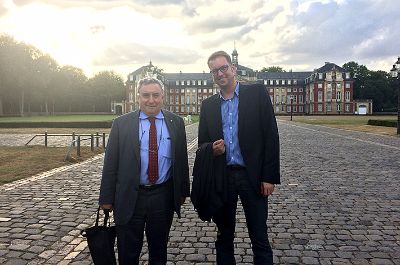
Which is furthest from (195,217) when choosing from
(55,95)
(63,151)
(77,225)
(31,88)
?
(55,95)

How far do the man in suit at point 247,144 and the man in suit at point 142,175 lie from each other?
0.47 m

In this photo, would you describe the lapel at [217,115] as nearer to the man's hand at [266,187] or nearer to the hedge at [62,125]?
the man's hand at [266,187]

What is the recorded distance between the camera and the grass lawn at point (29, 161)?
36.6 feet

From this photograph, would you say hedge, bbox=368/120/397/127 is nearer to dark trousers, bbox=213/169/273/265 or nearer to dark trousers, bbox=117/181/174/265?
dark trousers, bbox=213/169/273/265

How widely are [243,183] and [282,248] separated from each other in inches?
73.9

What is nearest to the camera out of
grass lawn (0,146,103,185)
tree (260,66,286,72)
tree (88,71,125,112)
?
grass lawn (0,146,103,185)

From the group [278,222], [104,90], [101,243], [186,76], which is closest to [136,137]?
[101,243]

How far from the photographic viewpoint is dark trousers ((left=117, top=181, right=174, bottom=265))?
3.72 metres

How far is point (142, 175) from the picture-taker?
3.74 metres

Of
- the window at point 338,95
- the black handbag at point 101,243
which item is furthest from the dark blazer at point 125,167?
the window at point 338,95

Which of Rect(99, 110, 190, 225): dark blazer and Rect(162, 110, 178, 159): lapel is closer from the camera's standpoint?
Rect(99, 110, 190, 225): dark blazer

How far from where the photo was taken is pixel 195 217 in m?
6.96

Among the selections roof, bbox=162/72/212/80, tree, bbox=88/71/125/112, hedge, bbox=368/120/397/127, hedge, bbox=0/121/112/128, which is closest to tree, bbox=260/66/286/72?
roof, bbox=162/72/212/80

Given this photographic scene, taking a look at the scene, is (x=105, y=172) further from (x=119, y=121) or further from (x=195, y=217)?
(x=195, y=217)
